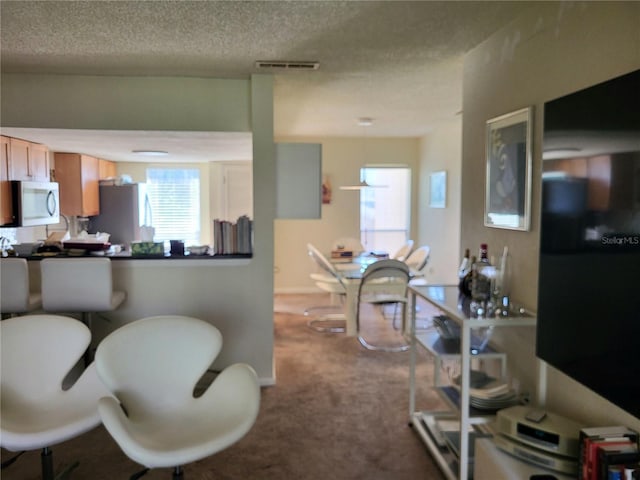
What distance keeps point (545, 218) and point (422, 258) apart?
3418mm

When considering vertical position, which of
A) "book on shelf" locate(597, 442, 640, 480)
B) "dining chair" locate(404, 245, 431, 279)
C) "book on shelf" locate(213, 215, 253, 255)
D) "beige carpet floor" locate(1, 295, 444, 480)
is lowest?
"beige carpet floor" locate(1, 295, 444, 480)

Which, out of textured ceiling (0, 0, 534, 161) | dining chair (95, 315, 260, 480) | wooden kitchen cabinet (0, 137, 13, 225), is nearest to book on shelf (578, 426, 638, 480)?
dining chair (95, 315, 260, 480)

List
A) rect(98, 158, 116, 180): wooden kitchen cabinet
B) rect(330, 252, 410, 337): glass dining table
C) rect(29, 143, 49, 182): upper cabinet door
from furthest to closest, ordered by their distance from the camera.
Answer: rect(98, 158, 116, 180): wooden kitchen cabinet → rect(330, 252, 410, 337): glass dining table → rect(29, 143, 49, 182): upper cabinet door

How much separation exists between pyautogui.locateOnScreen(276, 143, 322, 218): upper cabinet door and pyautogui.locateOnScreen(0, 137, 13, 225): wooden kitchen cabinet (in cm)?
224

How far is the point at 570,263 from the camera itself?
1751mm

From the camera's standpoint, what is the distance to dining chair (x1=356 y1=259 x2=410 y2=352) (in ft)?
14.4

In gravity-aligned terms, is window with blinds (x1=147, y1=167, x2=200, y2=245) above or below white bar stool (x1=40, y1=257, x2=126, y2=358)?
above

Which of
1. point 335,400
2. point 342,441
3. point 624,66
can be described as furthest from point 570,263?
point 335,400

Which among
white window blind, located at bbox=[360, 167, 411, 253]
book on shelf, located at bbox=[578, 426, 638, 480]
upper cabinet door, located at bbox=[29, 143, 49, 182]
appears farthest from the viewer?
white window blind, located at bbox=[360, 167, 411, 253]

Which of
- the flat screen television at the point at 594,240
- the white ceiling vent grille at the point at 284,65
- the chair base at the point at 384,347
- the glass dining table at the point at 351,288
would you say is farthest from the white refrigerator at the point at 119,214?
the flat screen television at the point at 594,240

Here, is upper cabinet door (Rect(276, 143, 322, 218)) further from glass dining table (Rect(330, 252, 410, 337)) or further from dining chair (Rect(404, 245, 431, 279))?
dining chair (Rect(404, 245, 431, 279))

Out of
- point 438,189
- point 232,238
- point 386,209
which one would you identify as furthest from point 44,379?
point 386,209

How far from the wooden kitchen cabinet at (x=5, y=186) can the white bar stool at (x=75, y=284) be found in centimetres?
117

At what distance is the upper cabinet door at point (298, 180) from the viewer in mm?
3514
